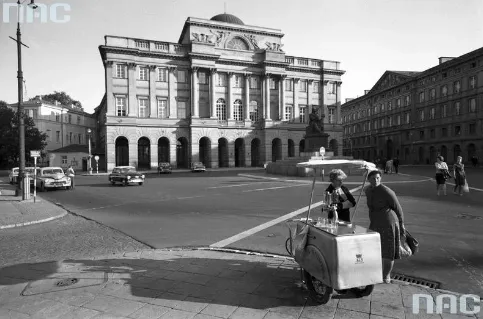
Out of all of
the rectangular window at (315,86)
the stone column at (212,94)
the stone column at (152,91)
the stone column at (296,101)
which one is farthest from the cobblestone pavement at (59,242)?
the rectangular window at (315,86)

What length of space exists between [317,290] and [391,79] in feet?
237

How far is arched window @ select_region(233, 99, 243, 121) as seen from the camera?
55094 mm

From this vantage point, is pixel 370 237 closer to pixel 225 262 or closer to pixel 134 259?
pixel 225 262

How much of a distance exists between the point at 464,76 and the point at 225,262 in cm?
5747

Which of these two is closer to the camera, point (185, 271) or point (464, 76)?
point (185, 271)

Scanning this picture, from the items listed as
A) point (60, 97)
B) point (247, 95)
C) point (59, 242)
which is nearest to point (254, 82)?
point (247, 95)

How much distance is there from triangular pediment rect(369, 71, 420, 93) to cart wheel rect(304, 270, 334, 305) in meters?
65.8

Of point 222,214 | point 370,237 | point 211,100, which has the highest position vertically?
point 211,100

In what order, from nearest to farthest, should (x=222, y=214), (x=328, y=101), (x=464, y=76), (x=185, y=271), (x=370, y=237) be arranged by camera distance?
(x=370, y=237)
(x=185, y=271)
(x=222, y=214)
(x=464, y=76)
(x=328, y=101)

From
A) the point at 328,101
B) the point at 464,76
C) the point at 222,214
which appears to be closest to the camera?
the point at 222,214

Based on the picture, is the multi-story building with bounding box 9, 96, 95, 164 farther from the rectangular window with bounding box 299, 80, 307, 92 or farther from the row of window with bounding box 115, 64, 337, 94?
the rectangular window with bounding box 299, 80, 307, 92

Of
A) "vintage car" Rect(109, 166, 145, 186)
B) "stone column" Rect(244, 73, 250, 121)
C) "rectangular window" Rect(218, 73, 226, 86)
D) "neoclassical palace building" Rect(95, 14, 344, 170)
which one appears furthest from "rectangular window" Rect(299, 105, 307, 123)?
"vintage car" Rect(109, 166, 145, 186)

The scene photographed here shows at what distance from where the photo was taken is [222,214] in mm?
10930

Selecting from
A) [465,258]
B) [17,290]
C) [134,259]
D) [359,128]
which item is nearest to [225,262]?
[134,259]
